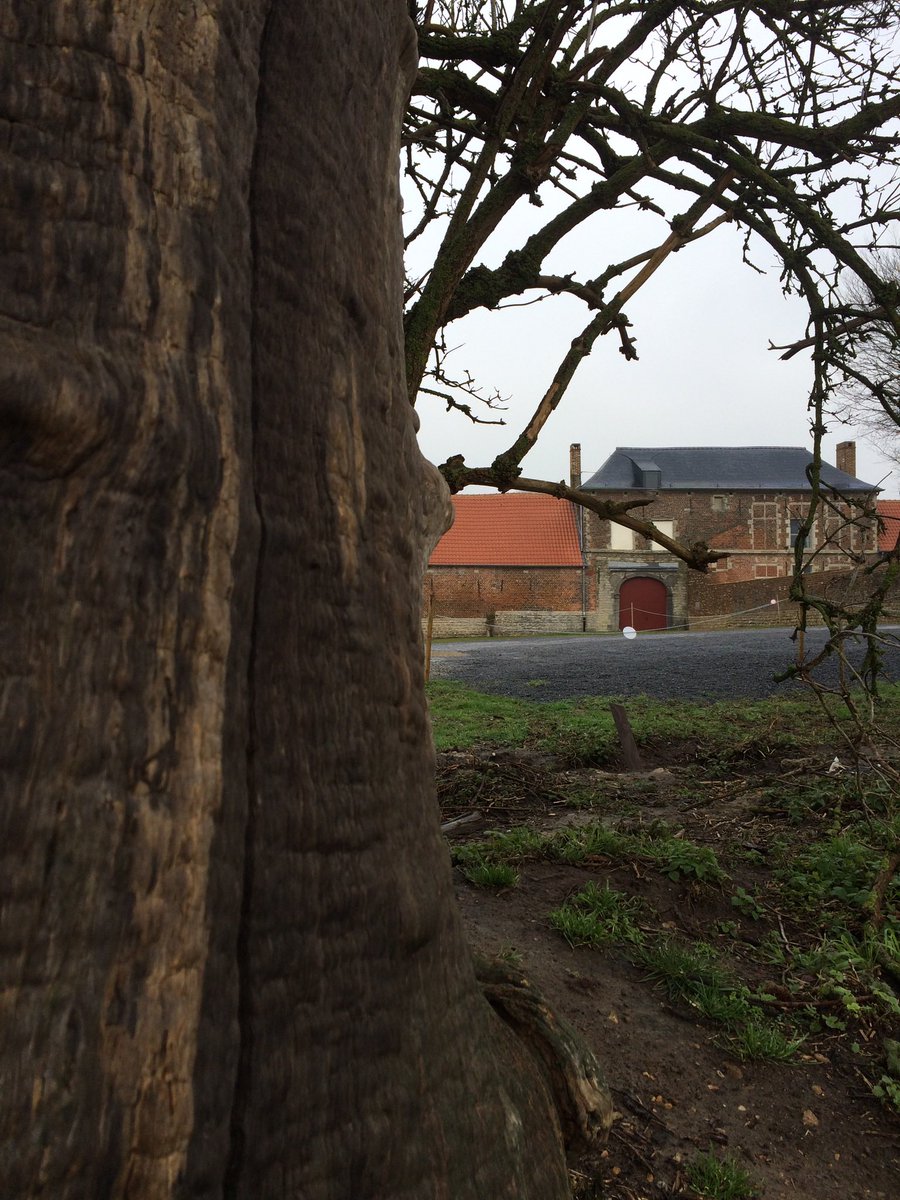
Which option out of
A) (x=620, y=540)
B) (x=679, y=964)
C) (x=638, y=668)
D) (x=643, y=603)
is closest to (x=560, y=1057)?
(x=679, y=964)

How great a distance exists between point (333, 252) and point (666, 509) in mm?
40893

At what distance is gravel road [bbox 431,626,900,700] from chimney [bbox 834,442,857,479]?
84.1 feet

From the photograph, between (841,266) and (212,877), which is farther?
(841,266)

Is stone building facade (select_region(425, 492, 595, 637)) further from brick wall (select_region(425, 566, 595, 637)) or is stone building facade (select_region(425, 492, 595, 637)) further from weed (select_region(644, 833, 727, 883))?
weed (select_region(644, 833, 727, 883))

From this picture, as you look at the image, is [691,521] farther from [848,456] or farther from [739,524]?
[848,456]

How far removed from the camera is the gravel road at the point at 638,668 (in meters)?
12.3

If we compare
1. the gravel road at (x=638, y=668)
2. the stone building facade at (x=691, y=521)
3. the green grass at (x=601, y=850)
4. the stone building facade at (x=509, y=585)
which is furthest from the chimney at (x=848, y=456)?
the green grass at (x=601, y=850)

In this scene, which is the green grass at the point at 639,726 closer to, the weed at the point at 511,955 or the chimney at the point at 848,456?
the weed at the point at 511,955

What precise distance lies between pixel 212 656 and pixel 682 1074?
2.30 metres

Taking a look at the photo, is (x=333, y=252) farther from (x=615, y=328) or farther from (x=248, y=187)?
(x=615, y=328)

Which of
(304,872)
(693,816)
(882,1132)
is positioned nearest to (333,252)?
(304,872)

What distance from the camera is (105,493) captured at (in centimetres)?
102

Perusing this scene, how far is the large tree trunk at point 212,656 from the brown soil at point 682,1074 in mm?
1045

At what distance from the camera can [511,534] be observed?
38.4 m
